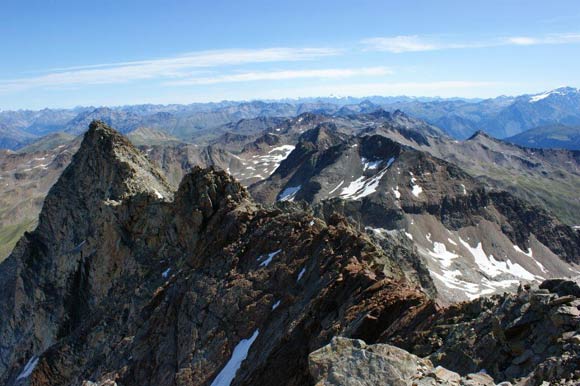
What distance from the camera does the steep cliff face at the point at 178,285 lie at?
976 inches

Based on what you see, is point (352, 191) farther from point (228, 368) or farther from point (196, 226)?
point (228, 368)

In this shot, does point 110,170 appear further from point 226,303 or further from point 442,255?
point 442,255

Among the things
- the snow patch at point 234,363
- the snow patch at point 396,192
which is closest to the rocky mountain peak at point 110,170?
the snow patch at point 234,363

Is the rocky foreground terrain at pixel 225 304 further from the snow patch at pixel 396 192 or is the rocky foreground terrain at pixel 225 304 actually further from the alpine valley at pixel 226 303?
the snow patch at pixel 396 192

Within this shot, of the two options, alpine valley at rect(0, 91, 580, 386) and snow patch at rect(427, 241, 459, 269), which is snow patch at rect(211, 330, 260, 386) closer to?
alpine valley at rect(0, 91, 580, 386)

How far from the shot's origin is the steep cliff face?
24.8 m

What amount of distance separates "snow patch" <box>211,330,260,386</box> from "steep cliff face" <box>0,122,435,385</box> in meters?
0.08

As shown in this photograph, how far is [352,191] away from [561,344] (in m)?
182

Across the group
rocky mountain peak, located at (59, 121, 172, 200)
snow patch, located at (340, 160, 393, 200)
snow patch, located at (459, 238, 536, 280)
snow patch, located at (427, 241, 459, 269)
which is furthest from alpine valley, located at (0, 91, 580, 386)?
snow patch, located at (340, 160, 393, 200)

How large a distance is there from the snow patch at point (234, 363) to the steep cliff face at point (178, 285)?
0.08 m

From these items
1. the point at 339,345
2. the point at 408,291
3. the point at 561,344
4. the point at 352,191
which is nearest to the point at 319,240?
the point at 408,291

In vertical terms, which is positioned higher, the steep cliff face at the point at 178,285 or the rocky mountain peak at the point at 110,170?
→ the rocky mountain peak at the point at 110,170

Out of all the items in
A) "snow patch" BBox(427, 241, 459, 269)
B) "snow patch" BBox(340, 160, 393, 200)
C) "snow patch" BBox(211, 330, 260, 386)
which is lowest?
"snow patch" BBox(427, 241, 459, 269)

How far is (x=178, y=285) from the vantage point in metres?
36.1
